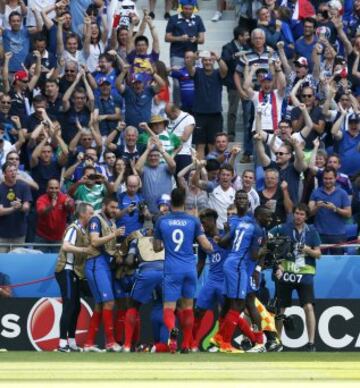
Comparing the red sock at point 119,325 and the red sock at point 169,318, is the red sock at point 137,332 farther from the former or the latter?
the red sock at point 169,318

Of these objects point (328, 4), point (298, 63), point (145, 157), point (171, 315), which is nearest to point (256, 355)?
point (171, 315)

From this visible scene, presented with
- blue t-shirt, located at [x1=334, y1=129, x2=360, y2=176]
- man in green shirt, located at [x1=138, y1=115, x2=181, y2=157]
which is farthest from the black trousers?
blue t-shirt, located at [x1=334, y1=129, x2=360, y2=176]

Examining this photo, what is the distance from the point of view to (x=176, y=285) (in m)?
20.9

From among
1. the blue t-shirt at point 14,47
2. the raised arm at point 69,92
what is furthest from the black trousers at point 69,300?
the blue t-shirt at point 14,47

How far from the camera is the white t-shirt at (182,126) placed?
2588 centimetres

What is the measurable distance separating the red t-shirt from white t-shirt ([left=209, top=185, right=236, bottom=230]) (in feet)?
7.21

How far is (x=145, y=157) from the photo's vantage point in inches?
987

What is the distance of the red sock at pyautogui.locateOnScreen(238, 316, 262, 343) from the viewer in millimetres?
21450

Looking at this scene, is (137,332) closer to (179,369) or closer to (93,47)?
(179,369)

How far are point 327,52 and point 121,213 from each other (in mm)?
6041

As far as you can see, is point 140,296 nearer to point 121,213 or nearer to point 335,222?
point 121,213

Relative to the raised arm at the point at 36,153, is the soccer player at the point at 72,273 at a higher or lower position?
lower

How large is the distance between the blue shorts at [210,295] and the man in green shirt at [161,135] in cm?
388

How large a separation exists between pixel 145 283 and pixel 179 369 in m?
3.31
